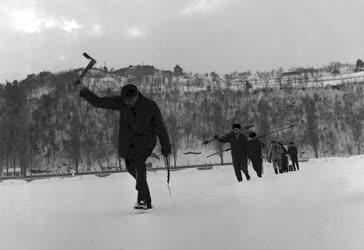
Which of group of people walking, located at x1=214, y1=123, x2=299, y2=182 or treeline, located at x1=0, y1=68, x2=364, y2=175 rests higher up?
treeline, located at x1=0, y1=68, x2=364, y2=175

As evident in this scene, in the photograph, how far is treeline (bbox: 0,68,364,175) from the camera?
81688 millimetres

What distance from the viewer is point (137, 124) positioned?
246 inches

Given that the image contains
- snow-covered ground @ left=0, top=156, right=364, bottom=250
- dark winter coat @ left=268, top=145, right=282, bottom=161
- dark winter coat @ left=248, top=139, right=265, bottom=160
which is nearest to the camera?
snow-covered ground @ left=0, top=156, right=364, bottom=250

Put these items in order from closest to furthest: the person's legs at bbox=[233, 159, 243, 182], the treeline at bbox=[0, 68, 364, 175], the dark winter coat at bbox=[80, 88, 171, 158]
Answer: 1. the dark winter coat at bbox=[80, 88, 171, 158]
2. the person's legs at bbox=[233, 159, 243, 182]
3. the treeline at bbox=[0, 68, 364, 175]

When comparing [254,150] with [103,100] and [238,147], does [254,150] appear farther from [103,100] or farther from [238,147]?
[103,100]

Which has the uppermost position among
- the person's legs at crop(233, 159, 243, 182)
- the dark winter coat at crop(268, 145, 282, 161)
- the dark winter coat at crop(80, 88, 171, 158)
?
the dark winter coat at crop(80, 88, 171, 158)

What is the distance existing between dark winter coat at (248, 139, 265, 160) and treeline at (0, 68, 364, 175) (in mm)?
56886

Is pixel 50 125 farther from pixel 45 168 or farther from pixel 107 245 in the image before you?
pixel 107 245

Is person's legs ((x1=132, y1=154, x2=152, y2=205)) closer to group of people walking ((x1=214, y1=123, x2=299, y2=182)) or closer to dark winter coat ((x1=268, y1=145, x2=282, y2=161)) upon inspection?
group of people walking ((x1=214, y1=123, x2=299, y2=182))

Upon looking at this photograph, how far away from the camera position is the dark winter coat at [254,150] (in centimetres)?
1541

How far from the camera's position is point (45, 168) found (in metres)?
90.3

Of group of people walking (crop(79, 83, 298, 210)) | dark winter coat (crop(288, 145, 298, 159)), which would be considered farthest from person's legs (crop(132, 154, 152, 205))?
dark winter coat (crop(288, 145, 298, 159))

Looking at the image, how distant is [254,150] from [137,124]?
991 centimetres

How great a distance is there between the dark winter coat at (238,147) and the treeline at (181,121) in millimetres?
59424
